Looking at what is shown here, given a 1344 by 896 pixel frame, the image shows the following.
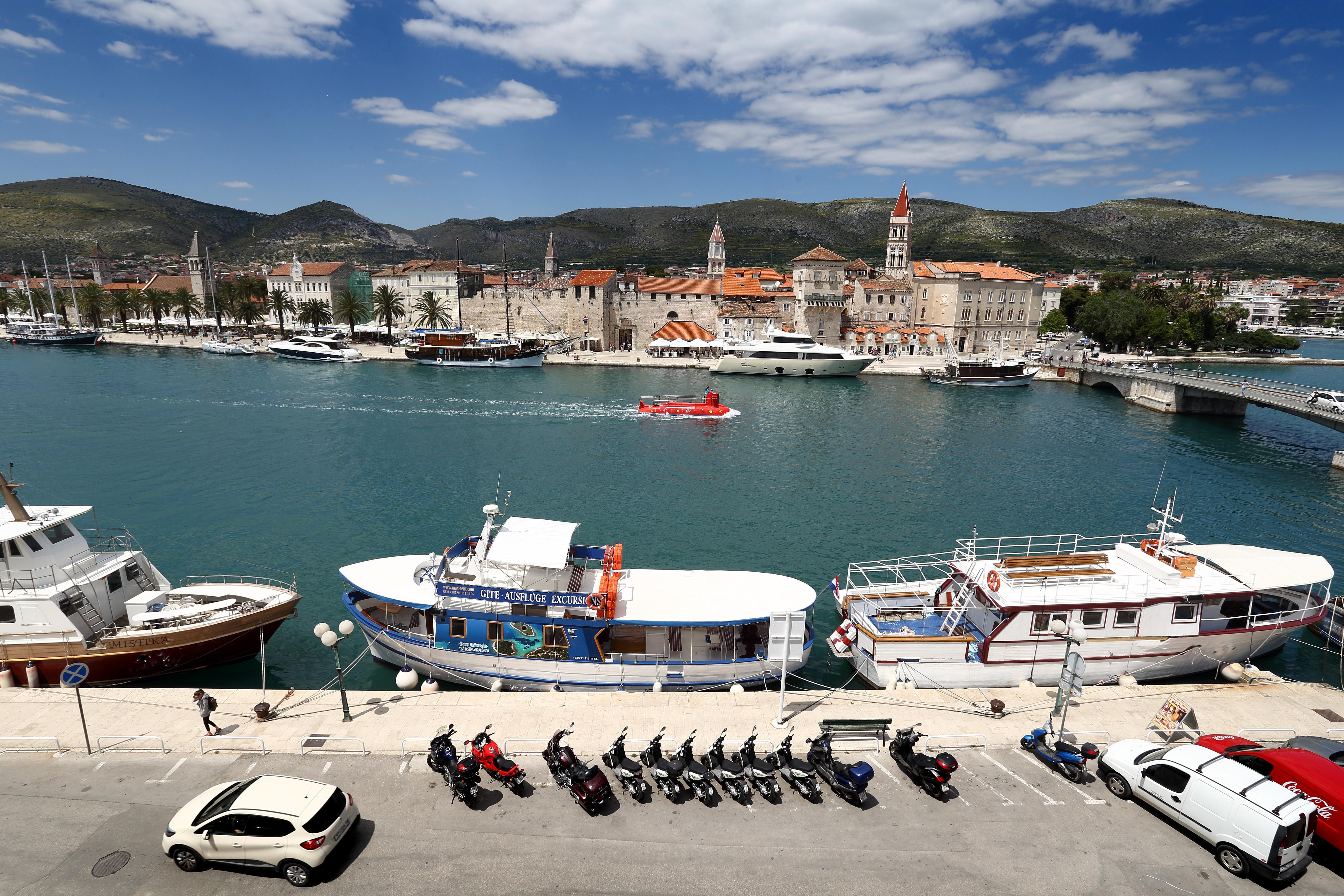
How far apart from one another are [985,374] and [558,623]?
74287 millimetres

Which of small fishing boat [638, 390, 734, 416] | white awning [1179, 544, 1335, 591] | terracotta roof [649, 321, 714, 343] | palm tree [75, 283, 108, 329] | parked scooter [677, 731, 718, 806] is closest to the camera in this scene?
parked scooter [677, 731, 718, 806]

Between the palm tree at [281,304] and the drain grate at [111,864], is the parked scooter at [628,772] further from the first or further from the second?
the palm tree at [281,304]

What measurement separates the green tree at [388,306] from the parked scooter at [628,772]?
322 ft

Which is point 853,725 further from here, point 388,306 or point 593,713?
point 388,306

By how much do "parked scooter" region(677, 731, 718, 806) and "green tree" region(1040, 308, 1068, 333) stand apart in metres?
124

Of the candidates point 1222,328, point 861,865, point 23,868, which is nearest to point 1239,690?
point 861,865

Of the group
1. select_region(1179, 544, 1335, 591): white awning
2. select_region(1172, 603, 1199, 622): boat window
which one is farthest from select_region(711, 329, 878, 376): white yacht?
select_region(1172, 603, 1199, 622): boat window

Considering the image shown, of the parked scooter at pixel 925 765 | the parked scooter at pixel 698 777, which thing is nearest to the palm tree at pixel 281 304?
the parked scooter at pixel 698 777

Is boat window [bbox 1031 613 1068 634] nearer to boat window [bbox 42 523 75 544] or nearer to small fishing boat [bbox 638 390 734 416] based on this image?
boat window [bbox 42 523 75 544]

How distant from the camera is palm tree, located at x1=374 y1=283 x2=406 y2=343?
327ft

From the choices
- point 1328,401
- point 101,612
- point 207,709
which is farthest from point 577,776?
point 1328,401

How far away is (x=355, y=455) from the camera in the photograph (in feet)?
133

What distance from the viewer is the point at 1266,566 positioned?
19.0 m

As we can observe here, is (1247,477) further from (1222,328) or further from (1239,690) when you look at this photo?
(1222,328)
